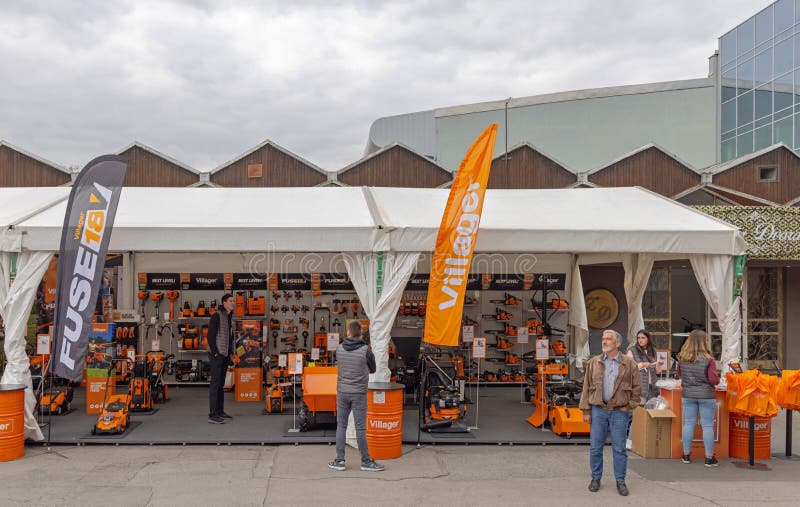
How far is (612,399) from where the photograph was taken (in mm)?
5824

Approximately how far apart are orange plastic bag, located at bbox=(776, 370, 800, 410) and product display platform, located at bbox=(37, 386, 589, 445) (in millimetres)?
2252

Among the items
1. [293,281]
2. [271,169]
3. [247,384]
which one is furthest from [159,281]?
[271,169]

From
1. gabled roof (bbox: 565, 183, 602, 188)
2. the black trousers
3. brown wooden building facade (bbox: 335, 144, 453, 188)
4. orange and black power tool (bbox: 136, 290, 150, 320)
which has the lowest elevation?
the black trousers

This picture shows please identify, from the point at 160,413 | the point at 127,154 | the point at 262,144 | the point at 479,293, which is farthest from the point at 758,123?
the point at 160,413

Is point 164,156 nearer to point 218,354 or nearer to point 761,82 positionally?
point 218,354

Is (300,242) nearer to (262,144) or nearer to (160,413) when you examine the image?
(160,413)

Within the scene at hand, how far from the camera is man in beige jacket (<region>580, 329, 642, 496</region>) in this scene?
5812mm

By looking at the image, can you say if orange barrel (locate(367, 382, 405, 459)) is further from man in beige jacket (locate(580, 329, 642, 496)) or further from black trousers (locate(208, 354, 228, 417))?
black trousers (locate(208, 354, 228, 417))

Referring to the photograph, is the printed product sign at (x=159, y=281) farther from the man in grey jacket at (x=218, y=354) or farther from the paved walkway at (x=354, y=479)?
the paved walkway at (x=354, y=479)

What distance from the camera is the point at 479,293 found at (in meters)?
12.5

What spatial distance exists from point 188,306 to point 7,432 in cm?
522

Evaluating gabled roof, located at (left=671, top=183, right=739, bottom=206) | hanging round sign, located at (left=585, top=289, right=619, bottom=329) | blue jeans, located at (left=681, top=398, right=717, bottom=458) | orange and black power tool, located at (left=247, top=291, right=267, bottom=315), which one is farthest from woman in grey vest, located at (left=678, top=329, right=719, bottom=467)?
gabled roof, located at (left=671, top=183, right=739, bottom=206)

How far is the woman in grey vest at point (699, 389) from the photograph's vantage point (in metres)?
6.78

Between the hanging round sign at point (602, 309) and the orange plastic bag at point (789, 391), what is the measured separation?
6.36 meters
